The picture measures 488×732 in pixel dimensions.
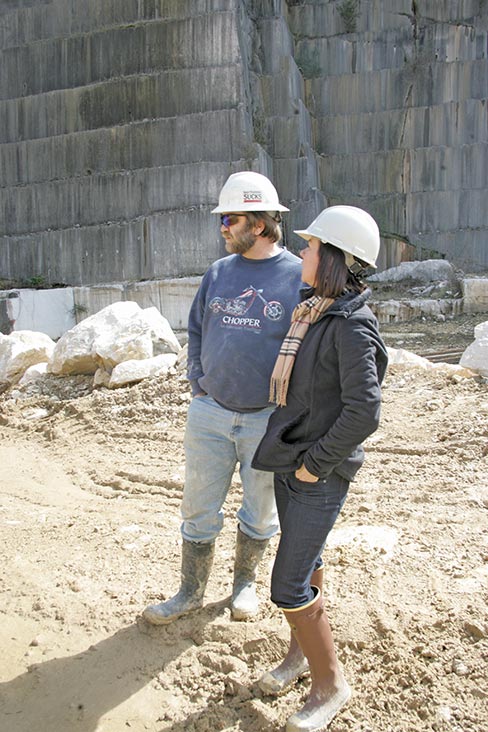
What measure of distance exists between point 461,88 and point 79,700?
779 inches

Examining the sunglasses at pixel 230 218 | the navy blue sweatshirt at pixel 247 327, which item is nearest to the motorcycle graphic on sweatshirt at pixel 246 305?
the navy blue sweatshirt at pixel 247 327

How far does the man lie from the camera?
291 centimetres

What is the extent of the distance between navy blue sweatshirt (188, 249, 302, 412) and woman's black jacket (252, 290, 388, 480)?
14.6 inches

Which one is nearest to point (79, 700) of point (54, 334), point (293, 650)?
point (293, 650)

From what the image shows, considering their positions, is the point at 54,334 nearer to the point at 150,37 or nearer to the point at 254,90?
the point at 150,37

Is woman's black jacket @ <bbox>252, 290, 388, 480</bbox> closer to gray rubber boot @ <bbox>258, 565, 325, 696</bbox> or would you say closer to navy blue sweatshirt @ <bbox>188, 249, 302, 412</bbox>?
navy blue sweatshirt @ <bbox>188, 249, 302, 412</bbox>

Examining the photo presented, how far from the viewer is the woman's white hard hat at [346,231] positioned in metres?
2.39

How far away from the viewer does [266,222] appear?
3051 mm

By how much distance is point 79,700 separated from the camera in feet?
9.36

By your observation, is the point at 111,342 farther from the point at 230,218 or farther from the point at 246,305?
the point at 246,305

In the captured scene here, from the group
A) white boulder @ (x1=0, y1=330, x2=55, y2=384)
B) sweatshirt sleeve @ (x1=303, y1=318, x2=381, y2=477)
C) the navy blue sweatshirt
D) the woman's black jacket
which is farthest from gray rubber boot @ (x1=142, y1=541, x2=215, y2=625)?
white boulder @ (x1=0, y1=330, x2=55, y2=384)

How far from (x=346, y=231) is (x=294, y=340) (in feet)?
1.41

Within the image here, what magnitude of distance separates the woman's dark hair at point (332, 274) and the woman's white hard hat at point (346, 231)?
3 cm

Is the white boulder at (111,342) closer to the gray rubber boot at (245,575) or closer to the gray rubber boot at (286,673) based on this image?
the gray rubber boot at (245,575)
